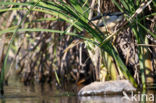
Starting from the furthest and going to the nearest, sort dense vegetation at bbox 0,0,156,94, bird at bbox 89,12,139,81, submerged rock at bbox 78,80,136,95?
bird at bbox 89,12,139,81 → submerged rock at bbox 78,80,136,95 → dense vegetation at bbox 0,0,156,94

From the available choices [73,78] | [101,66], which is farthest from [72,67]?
[101,66]

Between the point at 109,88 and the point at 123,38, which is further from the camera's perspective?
the point at 123,38

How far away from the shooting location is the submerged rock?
Answer: 275cm

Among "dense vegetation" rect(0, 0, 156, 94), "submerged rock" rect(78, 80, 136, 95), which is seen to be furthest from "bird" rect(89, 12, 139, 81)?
"submerged rock" rect(78, 80, 136, 95)

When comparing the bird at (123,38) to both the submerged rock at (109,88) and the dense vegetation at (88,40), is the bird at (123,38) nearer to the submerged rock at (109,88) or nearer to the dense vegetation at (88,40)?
the dense vegetation at (88,40)

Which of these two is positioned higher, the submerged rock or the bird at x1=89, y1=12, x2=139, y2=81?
the bird at x1=89, y1=12, x2=139, y2=81

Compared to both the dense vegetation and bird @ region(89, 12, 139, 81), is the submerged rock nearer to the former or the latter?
the dense vegetation

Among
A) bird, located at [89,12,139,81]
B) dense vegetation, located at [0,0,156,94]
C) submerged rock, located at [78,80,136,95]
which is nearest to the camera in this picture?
dense vegetation, located at [0,0,156,94]

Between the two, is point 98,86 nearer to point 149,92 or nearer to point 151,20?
point 149,92

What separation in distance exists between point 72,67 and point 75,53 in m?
0.24

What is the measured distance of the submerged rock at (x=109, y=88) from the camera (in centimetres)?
275

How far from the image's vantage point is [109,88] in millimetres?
2805

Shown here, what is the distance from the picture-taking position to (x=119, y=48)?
10.5ft

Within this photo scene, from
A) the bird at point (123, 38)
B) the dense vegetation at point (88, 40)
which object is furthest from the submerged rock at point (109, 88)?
the bird at point (123, 38)
